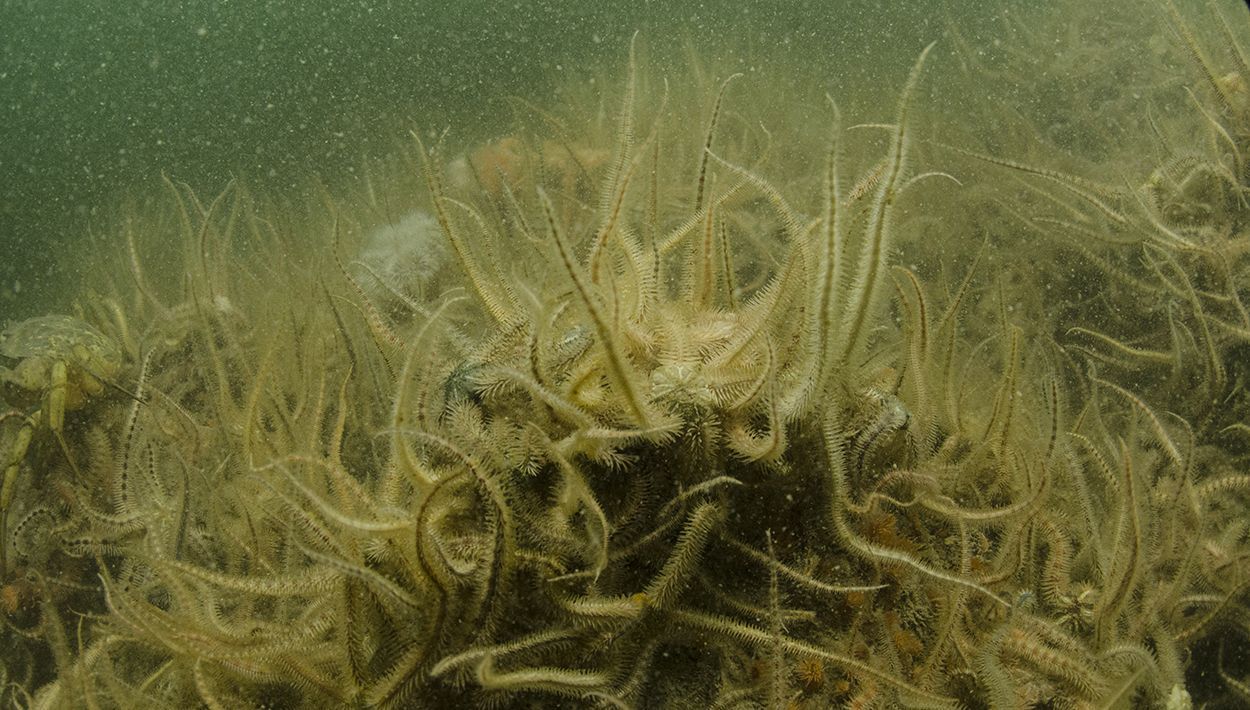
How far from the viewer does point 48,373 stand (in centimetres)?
461

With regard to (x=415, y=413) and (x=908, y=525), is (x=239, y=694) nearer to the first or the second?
(x=415, y=413)

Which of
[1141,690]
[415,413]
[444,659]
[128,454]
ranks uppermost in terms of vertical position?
[128,454]

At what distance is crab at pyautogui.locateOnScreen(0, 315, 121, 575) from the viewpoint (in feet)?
14.1

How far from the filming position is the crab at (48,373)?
14.1ft

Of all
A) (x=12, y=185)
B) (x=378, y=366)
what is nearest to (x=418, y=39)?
(x=12, y=185)

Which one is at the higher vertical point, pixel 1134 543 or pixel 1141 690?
pixel 1134 543

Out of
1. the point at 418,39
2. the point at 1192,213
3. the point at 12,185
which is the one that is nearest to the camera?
the point at 1192,213

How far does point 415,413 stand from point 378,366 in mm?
1636

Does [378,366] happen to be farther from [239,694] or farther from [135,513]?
[239,694]

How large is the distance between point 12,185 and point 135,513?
150 feet

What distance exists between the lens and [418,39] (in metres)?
41.8

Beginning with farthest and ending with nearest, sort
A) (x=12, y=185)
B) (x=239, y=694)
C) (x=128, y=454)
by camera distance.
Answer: (x=12, y=185) < (x=128, y=454) < (x=239, y=694)

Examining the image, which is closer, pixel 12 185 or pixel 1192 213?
pixel 1192 213

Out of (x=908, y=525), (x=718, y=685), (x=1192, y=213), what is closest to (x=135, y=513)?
(x=718, y=685)
